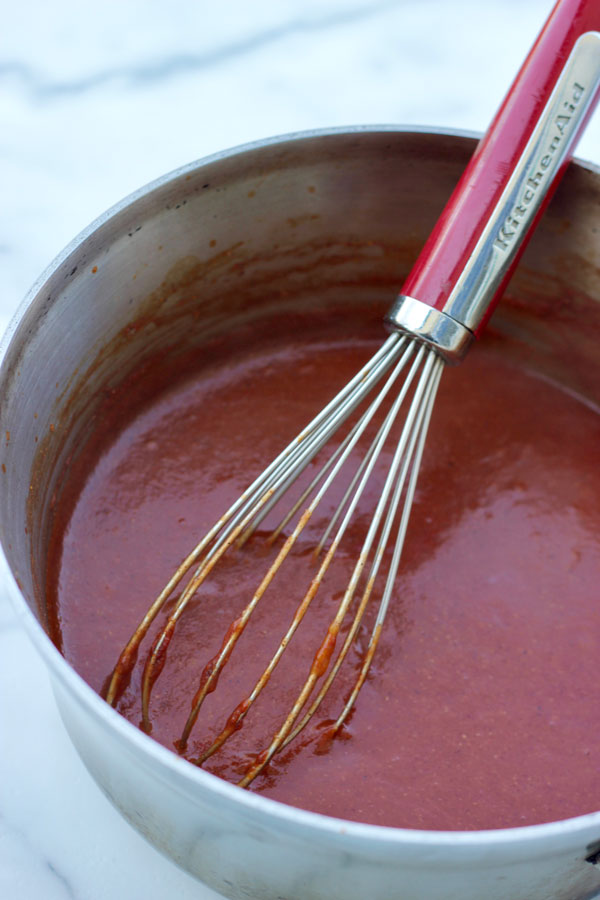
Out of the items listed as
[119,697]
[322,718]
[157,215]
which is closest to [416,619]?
[322,718]

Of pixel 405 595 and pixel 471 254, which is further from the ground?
pixel 471 254

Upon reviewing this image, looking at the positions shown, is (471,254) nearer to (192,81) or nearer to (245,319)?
(245,319)

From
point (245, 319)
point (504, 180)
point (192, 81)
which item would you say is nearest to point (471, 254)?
point (504, 180)

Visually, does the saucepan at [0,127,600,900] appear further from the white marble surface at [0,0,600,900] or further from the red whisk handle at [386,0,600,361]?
the white marble surface at [0,0,600,900]

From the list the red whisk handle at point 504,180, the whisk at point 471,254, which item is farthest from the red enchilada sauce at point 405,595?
the red whisk handle at point 504,180

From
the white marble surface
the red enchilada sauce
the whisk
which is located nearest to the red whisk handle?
the whisk

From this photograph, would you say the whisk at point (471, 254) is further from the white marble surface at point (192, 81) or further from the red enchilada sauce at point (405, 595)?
the white marble surface at point (192, 81)
